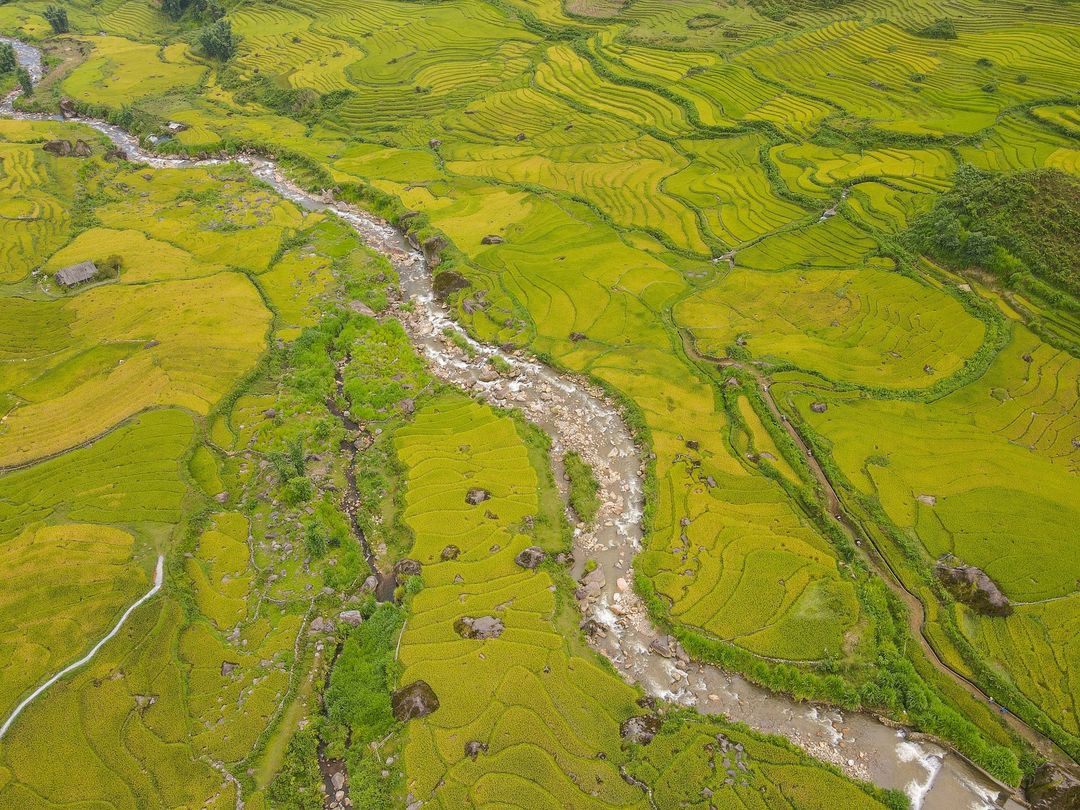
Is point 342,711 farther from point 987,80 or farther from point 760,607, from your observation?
point 987,80

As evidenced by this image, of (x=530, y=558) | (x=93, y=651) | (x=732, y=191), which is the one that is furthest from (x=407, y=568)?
(x=732, y=191)

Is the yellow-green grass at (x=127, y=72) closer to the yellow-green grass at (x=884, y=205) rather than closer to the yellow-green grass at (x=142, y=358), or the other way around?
the yellow-green grass at (x=142, y=358)

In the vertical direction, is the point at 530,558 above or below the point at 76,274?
above

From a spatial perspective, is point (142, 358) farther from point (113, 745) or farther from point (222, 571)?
point (113, 745)

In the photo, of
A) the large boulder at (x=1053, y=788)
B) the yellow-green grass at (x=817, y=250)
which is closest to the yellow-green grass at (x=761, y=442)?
the large boulder at (x=1053, y=788)

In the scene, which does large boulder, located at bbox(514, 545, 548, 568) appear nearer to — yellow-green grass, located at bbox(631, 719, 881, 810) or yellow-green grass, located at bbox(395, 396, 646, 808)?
yellow-green grass, located at bbox(395, 396, 646, 808)

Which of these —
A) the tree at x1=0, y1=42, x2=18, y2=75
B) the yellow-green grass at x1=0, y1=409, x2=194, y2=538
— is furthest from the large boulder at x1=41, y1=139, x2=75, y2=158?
the yellow-green grass at x1=0, y1=409, x2=194, y2=538
